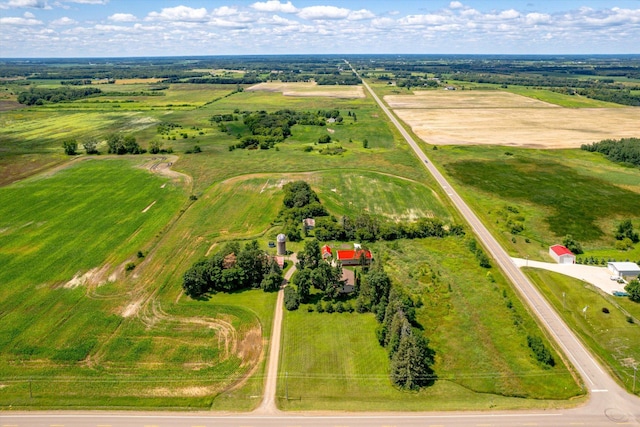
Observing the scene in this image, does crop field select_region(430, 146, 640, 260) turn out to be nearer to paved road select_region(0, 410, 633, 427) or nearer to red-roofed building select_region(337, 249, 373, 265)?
red-roofed building select_region(337, 249, 373, 265)

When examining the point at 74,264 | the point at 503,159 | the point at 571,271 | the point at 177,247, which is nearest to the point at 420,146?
the point at 503,159

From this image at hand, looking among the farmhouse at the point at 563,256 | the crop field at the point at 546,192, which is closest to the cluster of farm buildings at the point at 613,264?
the farmhouse at the point at 563,256

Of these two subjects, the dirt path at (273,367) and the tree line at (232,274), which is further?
the tree line at (232,274)

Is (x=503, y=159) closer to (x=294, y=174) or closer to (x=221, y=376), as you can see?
(x=294, y=174)

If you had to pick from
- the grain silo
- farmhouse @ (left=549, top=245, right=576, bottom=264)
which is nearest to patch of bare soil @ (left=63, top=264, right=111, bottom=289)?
the grain silo

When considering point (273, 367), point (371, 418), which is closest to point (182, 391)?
point (273, 367)

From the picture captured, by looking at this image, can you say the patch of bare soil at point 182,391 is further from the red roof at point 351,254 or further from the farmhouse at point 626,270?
the farmhouse at point 626,270
